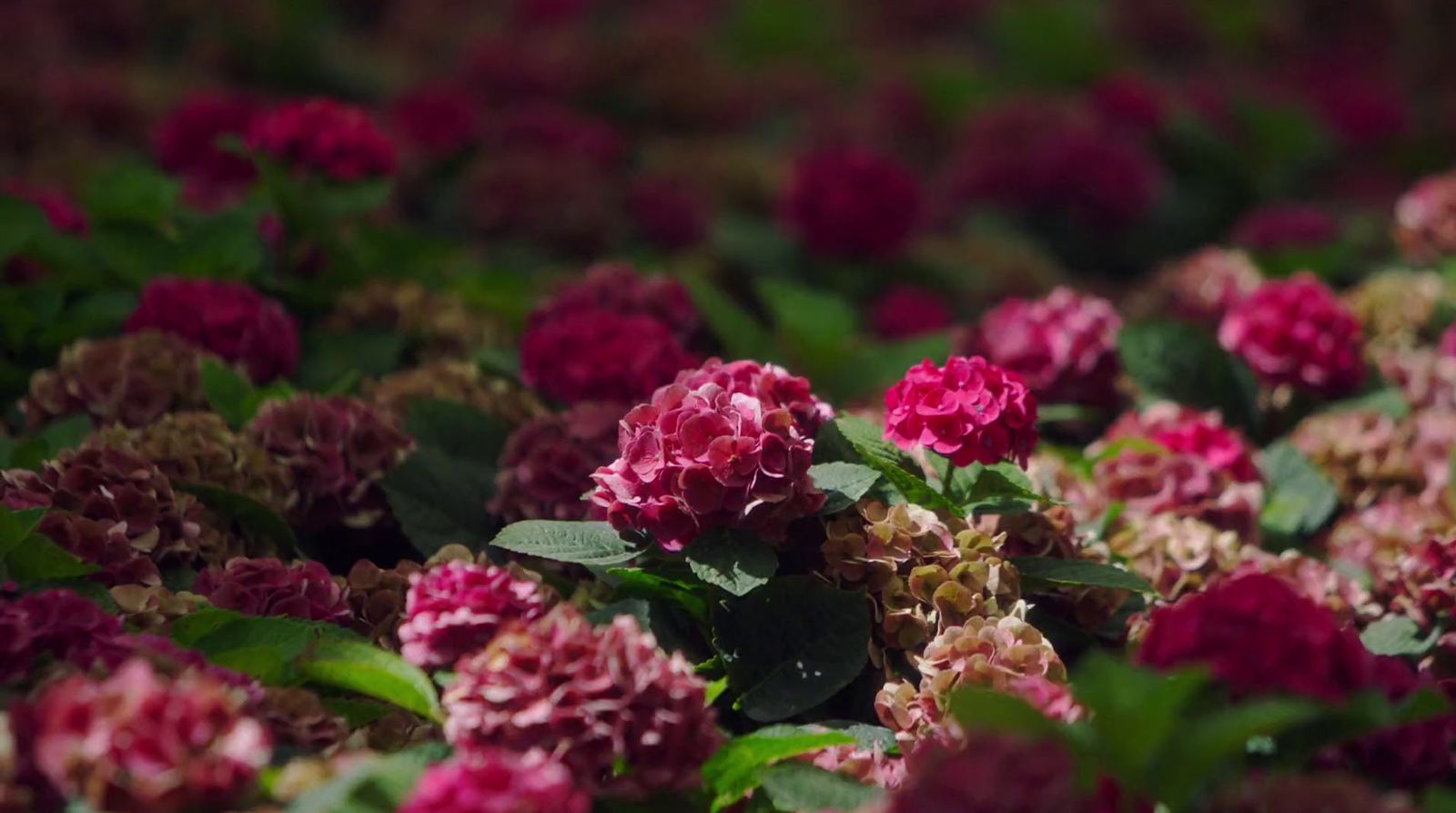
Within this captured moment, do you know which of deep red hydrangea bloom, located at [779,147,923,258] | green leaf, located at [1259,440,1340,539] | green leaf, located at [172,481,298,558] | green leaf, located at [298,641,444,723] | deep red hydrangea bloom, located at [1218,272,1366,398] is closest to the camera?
green leaf, located at [298,641,444,723]

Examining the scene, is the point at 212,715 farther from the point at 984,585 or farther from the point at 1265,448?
the point at 1265,448

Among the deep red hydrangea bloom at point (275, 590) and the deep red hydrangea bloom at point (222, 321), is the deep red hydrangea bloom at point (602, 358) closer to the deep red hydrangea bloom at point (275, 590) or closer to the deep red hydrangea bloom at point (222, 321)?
the deep red hydrangea bloom at point (222, 321)

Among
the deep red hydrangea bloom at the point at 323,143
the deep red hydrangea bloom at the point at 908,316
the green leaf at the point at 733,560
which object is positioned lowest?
the deep red hydrangea bloom at the point at 908,316

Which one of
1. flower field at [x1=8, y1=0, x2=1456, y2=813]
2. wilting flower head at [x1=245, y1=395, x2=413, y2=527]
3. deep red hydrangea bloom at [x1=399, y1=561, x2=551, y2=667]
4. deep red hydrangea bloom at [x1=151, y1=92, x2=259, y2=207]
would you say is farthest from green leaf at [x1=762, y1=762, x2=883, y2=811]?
deep red hydrangea bloom at [x1=151, y1=92, x2=259, y2=207]

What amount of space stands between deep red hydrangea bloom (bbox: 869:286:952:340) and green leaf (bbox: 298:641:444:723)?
1.41 m

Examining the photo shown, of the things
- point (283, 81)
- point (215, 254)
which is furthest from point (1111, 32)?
point (215, 254)

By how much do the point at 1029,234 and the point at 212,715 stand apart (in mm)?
2495

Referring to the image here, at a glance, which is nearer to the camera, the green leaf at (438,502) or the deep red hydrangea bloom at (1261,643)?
the deep red hydrangea bloom at (1261,643)

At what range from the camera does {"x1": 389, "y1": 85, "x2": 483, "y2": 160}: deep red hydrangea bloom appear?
3012 millimetres

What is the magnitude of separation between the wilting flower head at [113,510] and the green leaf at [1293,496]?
1212 mm

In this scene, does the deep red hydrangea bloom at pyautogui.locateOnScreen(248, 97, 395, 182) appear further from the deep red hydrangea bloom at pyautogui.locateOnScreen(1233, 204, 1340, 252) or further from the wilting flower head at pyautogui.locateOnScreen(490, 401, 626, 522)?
the deep red hydrangea bloom at pyautogui.locateOnScreen(1233, 204, 1340, 252)

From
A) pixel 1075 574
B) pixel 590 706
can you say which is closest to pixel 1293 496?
pixel 1075 574

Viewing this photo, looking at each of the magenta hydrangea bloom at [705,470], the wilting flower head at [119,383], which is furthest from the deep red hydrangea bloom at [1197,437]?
the wilting flower head at [119,383]

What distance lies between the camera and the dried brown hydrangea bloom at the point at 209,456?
152 cm
